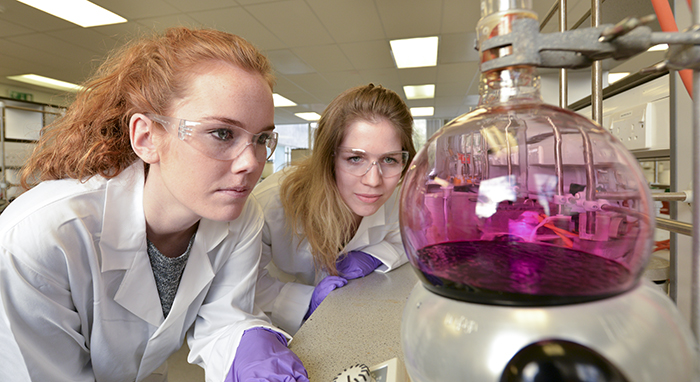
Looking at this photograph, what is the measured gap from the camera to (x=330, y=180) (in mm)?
1448

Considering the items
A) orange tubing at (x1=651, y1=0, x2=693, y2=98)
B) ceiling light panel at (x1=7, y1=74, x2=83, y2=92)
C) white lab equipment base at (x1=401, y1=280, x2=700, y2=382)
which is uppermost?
ceiling light panel at (x1=7, y1=74, x2=83, y2=92)

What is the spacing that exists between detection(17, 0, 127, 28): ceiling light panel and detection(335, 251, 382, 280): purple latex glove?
11.9ft

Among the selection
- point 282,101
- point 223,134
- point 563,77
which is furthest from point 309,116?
point 563,77

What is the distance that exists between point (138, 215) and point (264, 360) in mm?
501

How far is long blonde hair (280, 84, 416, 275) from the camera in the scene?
1.39m

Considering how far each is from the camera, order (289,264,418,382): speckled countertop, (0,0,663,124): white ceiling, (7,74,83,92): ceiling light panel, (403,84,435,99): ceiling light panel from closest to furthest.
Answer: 1. (289,264,418,382): speckled countertop
2. (0,0,663,124): white ceiling
3. (7,74,83,92): ceiling light panel
4. (403,84,435,99): ceiling light panel

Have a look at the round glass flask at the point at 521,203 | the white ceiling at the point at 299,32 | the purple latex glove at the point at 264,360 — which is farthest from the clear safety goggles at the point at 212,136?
the white ceiling at the point at 299,32

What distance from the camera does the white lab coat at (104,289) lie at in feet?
2.42

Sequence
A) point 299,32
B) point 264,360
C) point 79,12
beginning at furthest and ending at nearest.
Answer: point 299,32 → point 79,12 → point 264,360

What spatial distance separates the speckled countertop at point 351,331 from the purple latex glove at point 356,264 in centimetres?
18

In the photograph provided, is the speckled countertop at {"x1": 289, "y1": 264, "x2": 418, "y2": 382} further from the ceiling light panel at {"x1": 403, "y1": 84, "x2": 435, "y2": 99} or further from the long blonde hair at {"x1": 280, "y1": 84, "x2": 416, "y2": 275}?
the ceiling light panel at {"x1": 403, "y1": 84, "x2": 435, "y2": 99}

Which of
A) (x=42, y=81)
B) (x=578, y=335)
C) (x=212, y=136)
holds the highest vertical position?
(x=42, y=81)

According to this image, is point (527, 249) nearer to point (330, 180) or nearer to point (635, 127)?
point (330, 180)

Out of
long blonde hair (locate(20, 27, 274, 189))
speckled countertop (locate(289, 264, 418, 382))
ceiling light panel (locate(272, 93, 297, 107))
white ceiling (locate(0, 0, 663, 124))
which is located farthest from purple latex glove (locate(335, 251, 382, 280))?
ceiling light panel (locate(272, 93, 297, 107))
